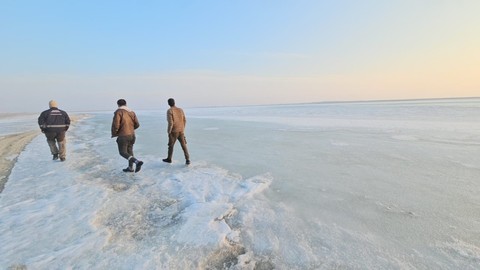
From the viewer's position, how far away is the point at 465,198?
12.9ft

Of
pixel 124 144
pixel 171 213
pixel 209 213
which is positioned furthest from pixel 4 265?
pixel 124 144

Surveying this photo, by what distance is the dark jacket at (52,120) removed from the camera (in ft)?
21.7

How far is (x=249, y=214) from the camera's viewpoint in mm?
3625

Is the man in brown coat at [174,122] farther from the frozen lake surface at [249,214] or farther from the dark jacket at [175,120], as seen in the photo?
the frozen lake surface at [249,214]

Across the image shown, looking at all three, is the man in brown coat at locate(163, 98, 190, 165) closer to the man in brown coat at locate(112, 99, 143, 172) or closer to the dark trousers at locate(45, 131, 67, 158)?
the man in brown coat at locate(112, 99, 143, 172)

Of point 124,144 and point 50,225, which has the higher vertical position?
point 124,144

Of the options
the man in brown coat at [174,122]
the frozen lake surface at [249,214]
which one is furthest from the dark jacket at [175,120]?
the frozen lake surface at [249,214]

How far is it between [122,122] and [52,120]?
235 cm

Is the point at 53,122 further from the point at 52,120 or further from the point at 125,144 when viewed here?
the point at 125,144

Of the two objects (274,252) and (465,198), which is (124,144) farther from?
(465,198)

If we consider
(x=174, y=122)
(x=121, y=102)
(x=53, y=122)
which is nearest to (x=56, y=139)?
(x=53, y=122)

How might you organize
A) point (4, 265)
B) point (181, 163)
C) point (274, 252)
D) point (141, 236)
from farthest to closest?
point (181, 163) < point (141, 236) < point (274, 252) < point (4, 265)

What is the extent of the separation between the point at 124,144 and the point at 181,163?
1.44m

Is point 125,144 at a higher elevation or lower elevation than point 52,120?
lower
